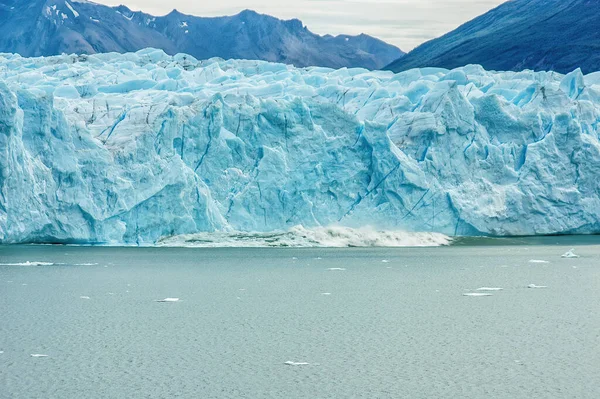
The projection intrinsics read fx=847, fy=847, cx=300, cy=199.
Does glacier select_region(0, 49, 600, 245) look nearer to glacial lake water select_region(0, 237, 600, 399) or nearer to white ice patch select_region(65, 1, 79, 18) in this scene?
glacial lake water select_region(0, 237, 600, 399)

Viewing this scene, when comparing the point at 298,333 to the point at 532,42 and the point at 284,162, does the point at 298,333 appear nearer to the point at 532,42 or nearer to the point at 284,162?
the point at 284,162

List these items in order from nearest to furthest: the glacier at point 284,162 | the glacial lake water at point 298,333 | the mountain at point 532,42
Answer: the glacial lake water at point 298,333 < the glacier at point 284,162 < the mountain at point 532,42

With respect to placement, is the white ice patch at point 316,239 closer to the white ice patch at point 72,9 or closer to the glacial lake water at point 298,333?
the glacial lake water at point 298,333

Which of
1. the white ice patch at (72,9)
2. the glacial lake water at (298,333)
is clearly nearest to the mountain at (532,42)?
the white ice patch at (72,9)

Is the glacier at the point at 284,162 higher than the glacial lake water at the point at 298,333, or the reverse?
the glacier at the point at 284,162

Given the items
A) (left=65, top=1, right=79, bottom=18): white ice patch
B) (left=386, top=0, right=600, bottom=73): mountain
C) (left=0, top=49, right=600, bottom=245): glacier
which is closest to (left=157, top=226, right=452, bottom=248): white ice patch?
(left=0, top=49, right=600, bottom=245): glacier

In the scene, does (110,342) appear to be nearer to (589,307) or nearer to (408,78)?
(589,307)

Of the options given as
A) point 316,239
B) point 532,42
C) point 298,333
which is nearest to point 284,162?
point 316,239

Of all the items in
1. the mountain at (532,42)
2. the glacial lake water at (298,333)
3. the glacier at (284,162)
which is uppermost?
the mountain at (532,42)
